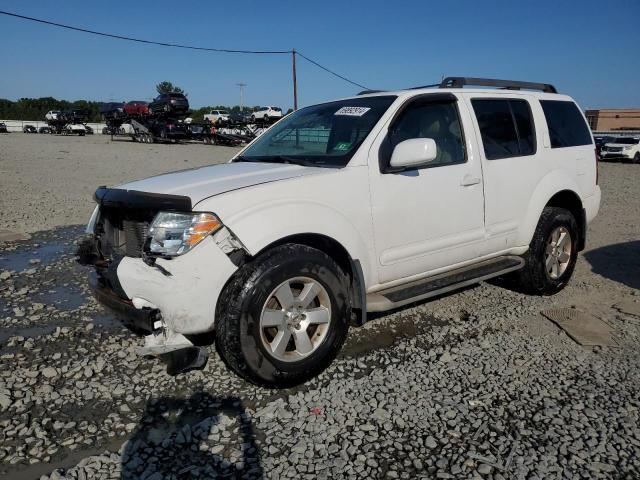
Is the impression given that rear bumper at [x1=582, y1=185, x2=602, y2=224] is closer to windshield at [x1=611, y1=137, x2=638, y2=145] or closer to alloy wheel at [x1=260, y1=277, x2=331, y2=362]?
alloy wheel at [x1=260, y1=277, x2=331, y2=362]

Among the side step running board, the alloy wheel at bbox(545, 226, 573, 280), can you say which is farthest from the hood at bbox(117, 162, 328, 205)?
the alloy wheel at bbox(545, 226, 573, 280)

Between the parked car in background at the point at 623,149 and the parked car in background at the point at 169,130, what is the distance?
24.1 meters

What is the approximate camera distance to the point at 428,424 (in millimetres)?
2613

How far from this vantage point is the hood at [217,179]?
9.27 feet

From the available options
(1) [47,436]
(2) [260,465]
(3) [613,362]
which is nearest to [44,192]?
(1) [47,436]

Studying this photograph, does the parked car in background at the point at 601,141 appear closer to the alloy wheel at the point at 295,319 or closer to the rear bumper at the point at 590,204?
the rear bumper at the point at 590,204

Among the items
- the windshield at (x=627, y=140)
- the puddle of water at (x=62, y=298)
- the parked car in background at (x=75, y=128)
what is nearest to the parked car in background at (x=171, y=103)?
the parked car in background at (x=75, y=128)

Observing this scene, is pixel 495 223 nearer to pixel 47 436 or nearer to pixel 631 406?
pixel 631 406

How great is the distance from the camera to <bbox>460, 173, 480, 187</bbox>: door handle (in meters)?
3.74

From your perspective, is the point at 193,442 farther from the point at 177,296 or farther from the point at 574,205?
the point at 574,205

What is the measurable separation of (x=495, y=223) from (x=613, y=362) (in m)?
1.34

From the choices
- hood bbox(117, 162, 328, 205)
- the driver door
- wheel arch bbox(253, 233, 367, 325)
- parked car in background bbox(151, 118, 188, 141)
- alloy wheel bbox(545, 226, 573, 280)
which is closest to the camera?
hood bbox(117, 162, 328, 205)

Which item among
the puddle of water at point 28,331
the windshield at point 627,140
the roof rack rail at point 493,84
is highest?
the windshield at point 627,140

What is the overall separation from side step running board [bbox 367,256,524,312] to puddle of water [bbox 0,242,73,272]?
437 cm
